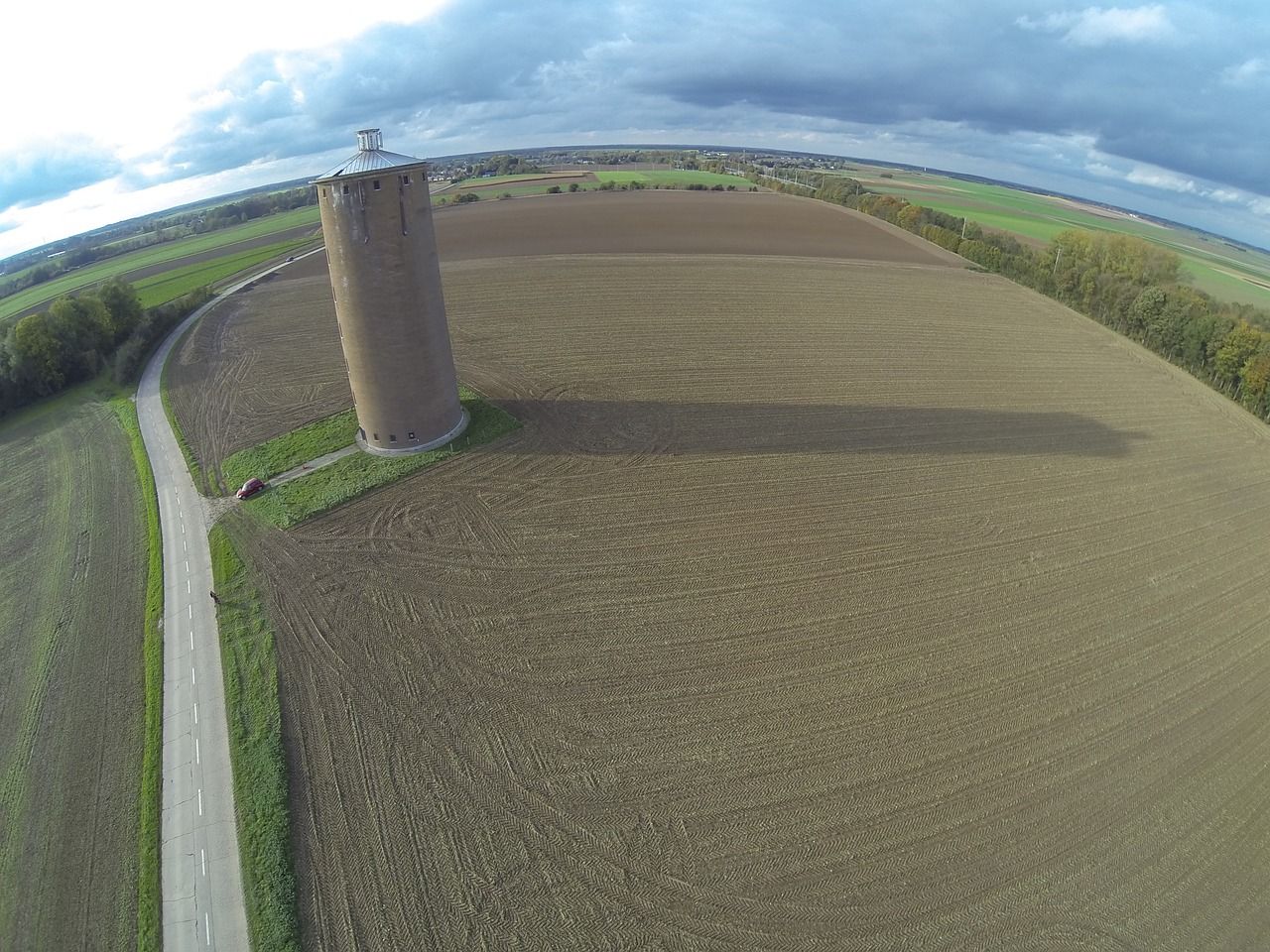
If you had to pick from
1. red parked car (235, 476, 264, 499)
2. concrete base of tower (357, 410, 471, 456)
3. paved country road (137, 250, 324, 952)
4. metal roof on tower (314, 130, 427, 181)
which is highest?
metal roof on tower (314, 130, 427, 181)

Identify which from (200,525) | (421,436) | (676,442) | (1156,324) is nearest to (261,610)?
(200,525)

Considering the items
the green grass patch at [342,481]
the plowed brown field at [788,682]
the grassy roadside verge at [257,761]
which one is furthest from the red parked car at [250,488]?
the plowed brown field at [788,682]

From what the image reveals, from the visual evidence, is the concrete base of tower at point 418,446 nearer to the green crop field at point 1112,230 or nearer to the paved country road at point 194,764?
the paved country road at point 194,764

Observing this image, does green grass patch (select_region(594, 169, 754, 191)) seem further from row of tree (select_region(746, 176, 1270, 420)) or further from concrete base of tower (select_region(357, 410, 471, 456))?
concrete base of tower (select_region(357, 410, 471, 456))

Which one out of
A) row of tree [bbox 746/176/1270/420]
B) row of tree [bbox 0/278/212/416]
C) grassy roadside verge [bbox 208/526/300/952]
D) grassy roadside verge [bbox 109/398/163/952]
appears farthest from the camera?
row of tree [bbox 0/278/212/416]

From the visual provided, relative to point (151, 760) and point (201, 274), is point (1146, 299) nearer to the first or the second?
point (151, 760)

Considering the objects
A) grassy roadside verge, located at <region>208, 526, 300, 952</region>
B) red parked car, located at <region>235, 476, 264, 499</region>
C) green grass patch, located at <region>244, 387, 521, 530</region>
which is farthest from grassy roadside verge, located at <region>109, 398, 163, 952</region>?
green grass patch, located at <region>244, 387, 521, 530</region>
